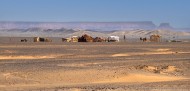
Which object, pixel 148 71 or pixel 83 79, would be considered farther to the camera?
pixel 148 71

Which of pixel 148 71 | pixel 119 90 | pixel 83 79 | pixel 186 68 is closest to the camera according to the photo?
pixel 119 90

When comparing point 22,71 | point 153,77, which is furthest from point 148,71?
point 22,71

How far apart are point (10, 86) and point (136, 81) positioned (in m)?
6.24

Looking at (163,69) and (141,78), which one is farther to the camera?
(163,69)

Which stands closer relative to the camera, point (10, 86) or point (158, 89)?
point (158, 89)

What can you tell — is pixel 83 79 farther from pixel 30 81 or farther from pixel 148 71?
pixel 148 71

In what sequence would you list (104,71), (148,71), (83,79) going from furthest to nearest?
(148,71) < (104,71) < (83,79)

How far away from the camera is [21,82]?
72.1ft

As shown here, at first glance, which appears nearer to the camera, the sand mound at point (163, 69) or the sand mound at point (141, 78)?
the sand mound at point (141, 78)

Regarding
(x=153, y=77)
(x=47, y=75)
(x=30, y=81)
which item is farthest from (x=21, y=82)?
(x=153, y=77)

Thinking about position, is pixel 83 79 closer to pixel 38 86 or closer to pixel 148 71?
pixel 38 86

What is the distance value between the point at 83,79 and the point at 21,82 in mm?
3358

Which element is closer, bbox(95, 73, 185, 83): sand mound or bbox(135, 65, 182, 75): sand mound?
bbox(95, 73, 185, 83): sand mound

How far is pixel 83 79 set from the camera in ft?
79.5
